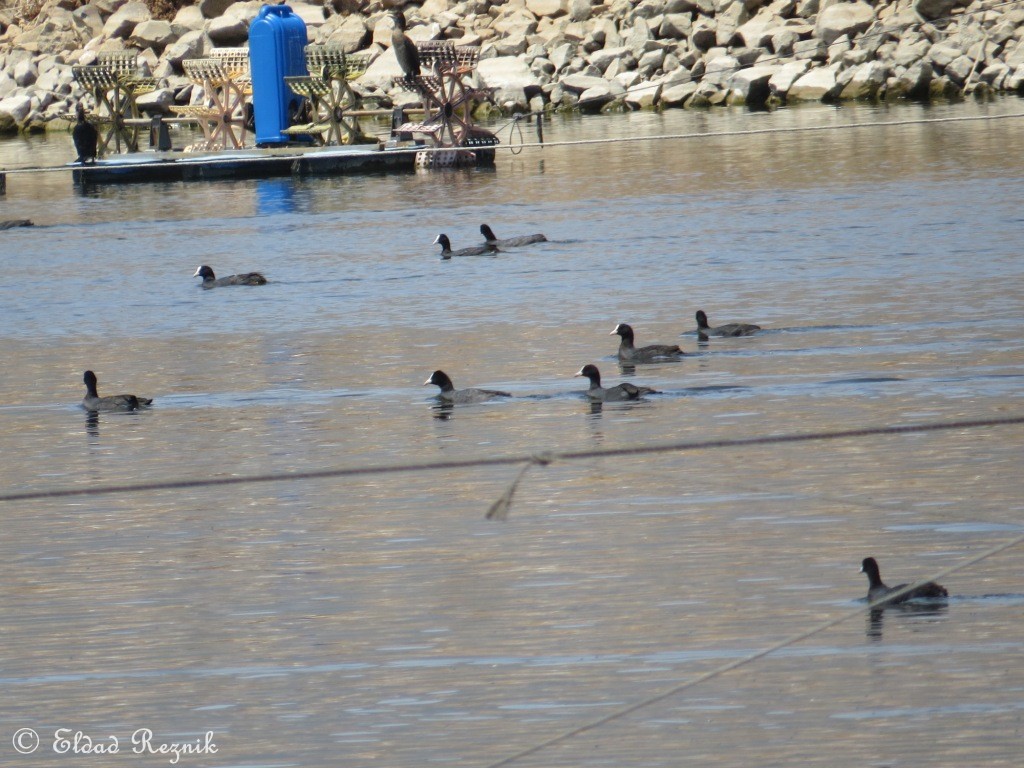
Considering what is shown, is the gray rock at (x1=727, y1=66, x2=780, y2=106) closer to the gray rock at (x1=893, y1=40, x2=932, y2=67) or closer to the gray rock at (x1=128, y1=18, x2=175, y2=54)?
the gray rock at (x1=893, y1=40, x2=932, y2=67)

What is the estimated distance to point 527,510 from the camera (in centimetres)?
1283

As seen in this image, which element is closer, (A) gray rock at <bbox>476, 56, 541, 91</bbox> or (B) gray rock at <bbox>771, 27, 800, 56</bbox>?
(B) gray rock at <bbox>771, 27, 800, 56</bbox>

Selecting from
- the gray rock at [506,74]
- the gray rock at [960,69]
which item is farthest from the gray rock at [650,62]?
the gray rock at [960,69]

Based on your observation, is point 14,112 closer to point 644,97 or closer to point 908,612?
point 644,97

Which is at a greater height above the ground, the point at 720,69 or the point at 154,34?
the point at 154,34

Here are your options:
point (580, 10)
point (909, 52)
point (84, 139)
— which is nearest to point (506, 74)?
point (580, 10)

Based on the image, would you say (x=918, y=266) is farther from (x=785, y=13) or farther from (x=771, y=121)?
(x=785, y=13)

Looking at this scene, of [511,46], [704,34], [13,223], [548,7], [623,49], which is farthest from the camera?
[548,7]

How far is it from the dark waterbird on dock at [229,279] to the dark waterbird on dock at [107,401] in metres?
8.08

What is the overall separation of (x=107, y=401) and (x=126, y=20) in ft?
190

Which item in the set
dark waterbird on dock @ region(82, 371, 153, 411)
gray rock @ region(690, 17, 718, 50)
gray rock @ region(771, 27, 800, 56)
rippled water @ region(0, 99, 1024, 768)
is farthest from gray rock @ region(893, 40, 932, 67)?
dark waterbird on dock @ region(82, 371, 153, 411)

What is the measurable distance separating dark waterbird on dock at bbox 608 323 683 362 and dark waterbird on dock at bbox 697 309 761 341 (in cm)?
97

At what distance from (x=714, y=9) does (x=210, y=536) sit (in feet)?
172

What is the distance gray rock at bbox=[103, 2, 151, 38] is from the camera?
72250 millimetres
